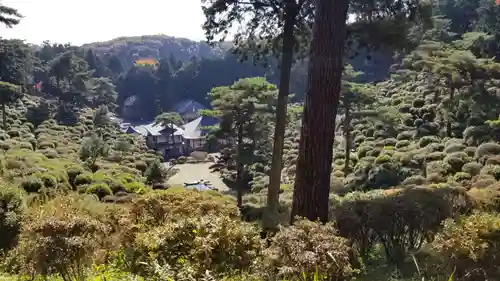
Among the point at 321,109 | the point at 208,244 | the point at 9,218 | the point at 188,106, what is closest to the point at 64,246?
the point at 208,244

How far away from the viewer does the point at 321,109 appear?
17.2ft

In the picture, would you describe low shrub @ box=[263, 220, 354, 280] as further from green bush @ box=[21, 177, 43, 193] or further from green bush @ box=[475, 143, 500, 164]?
green bush @ box=[475, 143, 500, 164]

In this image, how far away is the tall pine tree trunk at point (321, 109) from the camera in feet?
17.1

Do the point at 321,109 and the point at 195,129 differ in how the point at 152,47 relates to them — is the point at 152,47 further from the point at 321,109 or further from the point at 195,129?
the point at 321,109

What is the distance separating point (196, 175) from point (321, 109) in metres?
25.1

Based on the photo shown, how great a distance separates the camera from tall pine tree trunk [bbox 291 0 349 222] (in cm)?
520

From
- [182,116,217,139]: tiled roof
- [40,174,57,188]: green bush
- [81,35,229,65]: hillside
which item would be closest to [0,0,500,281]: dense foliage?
[40,174,57,188]: green bush

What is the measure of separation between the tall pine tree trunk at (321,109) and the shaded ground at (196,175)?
18994 millimetres

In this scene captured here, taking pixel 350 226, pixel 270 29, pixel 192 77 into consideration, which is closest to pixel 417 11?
pixel 270 29

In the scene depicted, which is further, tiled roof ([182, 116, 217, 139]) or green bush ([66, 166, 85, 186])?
tiled roof ([182, 116, 217, 139])

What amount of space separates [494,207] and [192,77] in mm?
59368

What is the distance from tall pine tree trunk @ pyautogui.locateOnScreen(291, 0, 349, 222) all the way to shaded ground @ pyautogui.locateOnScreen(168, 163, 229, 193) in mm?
18994

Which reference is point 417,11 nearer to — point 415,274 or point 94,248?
point 415,274

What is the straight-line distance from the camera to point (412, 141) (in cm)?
1744
